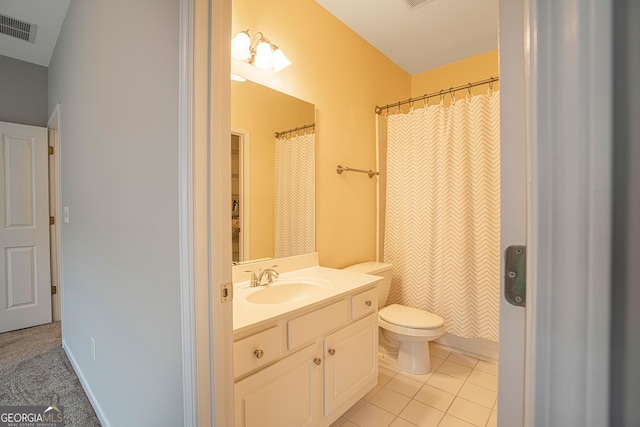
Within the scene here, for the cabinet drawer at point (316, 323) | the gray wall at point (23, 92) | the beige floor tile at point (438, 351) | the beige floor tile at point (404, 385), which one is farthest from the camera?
the gray wall at point (23, 92)

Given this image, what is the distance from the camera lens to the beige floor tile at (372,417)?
5.28ft

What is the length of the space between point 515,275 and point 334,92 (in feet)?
6.84

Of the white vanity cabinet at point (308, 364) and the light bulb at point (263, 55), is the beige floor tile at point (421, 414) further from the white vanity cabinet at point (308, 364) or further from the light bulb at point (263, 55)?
the light bulb at point (263, 55)

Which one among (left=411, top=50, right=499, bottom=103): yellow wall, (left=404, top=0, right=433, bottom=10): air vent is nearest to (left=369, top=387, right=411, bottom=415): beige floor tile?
(left=411, top=50, right=499, bottom=103): yellow wall

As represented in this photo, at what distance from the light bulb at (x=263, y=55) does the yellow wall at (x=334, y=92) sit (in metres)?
0.05

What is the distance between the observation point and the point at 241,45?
1586 millimetres

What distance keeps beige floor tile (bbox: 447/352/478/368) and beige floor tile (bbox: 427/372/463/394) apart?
0.89 ft

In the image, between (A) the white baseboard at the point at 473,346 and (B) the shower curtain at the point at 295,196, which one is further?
(A) the white baseboard at the point at 473,346

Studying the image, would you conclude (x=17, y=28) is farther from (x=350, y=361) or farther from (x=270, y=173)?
(x=350, y=361)

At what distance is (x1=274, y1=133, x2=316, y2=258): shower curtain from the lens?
1896 millimetres

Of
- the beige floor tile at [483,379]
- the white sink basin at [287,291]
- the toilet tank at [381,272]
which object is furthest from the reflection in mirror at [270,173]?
the beige floor tile at [483,379]

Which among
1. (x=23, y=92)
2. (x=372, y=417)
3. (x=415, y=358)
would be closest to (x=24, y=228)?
(x=23, y=92)

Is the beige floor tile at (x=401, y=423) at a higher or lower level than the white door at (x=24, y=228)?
lower

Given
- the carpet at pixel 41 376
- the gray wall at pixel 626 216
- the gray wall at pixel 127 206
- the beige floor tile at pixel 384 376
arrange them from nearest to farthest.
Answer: the gray wall at pixel 626 216, the gray wall at pixel 127 206, the carpet at pixel 41 376, the beige floor tile at pixel 384 376
